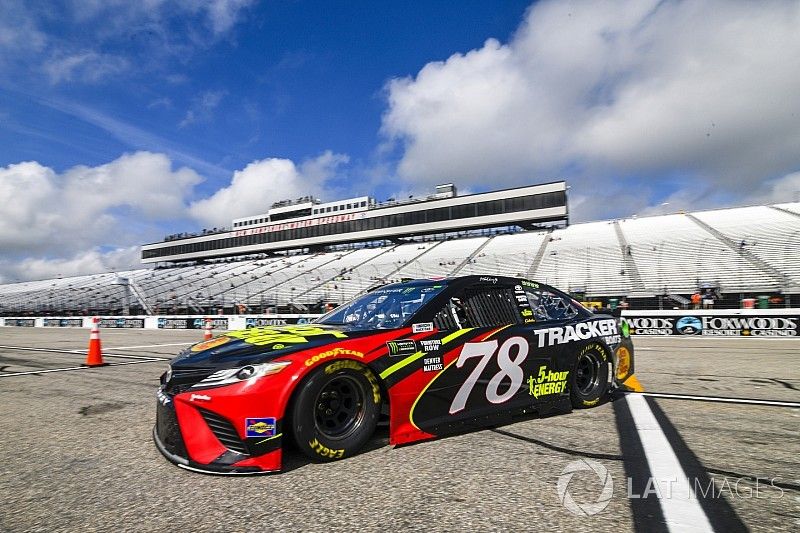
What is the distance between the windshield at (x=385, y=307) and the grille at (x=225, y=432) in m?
1.21

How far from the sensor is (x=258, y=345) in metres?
3.19

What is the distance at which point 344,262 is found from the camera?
4391 centimetres

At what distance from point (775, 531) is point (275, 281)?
40.5 m

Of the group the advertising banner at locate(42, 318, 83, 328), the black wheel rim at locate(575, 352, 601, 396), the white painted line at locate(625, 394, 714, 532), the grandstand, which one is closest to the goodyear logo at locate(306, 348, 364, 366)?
the white painted line at locate(625, 394, 714, 532)

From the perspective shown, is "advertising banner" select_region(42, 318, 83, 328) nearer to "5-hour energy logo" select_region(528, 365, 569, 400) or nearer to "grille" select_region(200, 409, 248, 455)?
"grille" select_region(200, 409, 248, 455)

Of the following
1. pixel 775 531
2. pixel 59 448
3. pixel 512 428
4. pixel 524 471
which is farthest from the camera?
pixel 512 428

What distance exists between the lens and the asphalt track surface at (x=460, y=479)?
7.39ft

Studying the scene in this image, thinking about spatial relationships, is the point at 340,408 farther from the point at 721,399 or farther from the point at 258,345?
the point at 721,399

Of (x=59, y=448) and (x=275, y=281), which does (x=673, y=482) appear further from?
(x=275, y=281)

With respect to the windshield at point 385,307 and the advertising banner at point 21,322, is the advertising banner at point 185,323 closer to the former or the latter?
the advertising banner at point 21,322

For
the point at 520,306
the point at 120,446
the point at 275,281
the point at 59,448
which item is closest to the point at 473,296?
the point at 520,306

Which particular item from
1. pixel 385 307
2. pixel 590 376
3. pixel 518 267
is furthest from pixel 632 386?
pixel 518 267

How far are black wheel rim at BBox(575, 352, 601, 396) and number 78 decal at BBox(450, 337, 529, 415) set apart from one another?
94cm

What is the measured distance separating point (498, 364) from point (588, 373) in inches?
57.3
